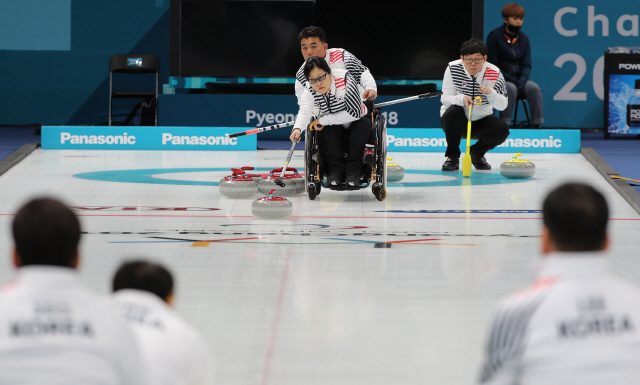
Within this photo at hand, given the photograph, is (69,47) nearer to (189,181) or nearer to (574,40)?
(189,181)

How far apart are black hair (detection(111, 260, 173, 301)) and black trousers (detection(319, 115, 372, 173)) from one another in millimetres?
3980

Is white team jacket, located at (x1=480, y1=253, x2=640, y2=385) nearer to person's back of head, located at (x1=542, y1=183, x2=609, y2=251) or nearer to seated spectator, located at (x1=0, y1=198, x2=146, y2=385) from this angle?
person's back of head, located at (x1=542, y1=183, x2=609, y2=251)

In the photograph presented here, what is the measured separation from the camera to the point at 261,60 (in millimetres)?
10727

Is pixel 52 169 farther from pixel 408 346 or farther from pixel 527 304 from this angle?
pixel 527 304

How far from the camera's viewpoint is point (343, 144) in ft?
18.7

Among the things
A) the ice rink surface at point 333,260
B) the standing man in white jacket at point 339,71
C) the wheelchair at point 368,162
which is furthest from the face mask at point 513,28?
the wheelchair at point 368,162

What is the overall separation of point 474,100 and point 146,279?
5644 millimetres

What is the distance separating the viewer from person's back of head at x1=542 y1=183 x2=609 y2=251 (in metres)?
1.32

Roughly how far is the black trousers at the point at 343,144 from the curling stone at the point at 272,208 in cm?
89

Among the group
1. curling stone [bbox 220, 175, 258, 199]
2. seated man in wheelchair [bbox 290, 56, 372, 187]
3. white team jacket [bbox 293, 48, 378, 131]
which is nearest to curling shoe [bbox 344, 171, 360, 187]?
seated man in wheelchair [bbox 290, 56, 372, 187]

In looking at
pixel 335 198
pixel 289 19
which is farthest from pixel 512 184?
pixel 289 19

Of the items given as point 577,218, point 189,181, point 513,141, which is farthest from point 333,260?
point 513,141

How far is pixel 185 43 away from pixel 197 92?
0.72 metres

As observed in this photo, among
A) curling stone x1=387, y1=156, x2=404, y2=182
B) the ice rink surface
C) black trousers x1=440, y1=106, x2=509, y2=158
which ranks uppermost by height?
black trousers x1=440, y1=106, x2=509, y2=158
